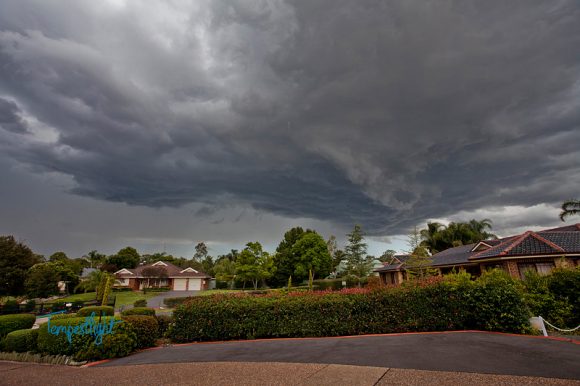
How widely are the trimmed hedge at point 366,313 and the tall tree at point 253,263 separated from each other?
1599 inches

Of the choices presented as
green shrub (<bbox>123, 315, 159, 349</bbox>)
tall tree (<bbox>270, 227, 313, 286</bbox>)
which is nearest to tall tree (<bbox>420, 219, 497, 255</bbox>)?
tall tree (<bbox>270, 227, 313, 286</bbox>)

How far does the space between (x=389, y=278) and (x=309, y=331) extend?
34199 millimetres

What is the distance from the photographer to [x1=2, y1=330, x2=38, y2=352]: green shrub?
36.8 ft

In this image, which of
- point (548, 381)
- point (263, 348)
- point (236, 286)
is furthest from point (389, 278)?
point (548, 381)

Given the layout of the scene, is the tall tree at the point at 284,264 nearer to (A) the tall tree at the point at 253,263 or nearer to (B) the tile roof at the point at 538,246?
(A) the tall tree at the point at 253,263

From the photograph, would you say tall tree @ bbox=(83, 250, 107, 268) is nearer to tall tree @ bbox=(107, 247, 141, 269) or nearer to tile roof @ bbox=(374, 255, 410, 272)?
tall tree @ bbox=(107, 247, 141, 269)

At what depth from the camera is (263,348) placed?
9.65 meters

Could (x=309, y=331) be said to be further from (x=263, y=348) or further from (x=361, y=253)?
(x=361, y=253)

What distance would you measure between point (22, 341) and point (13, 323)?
320 cm

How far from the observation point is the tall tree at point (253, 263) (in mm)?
52344

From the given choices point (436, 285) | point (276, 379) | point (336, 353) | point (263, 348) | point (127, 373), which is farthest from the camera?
point (436, 285)

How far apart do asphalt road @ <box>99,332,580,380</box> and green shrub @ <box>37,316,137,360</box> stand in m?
0.63

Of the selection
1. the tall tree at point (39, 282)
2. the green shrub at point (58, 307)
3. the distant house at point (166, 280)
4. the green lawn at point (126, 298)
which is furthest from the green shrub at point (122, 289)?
the green shrub at point (58, 307)

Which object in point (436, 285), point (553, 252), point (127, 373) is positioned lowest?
point (127, 373)
